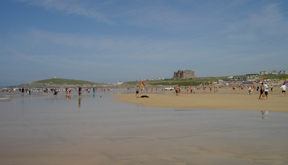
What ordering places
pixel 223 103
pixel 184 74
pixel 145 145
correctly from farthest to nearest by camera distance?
pixel 184 74 → pixel 223 103 → pixel 145 145

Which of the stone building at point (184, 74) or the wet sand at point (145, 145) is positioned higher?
the stone building at point (184, 74)

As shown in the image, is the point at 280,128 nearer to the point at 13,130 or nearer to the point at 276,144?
the point at 276,144

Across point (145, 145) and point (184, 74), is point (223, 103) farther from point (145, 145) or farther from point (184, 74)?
point (184, 74)

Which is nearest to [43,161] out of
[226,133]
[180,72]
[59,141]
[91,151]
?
[91,151]

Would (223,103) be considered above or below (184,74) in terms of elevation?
below

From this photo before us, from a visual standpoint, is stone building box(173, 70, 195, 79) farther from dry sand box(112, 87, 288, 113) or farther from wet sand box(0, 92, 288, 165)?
wet sand box(0, 92, 288, 165)

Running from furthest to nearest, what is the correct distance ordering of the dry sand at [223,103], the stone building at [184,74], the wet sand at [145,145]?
the stone building at [184,74], the dry sand at [223,103], the wet sand at [145,145]

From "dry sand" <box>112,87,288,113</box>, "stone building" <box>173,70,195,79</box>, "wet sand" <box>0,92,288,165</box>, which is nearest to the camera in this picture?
"wet sand" <box>0,92,288,165</box>

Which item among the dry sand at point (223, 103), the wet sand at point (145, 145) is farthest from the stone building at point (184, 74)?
the wet sand at point (145, 145)

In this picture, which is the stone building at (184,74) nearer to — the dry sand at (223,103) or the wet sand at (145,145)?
the dry sand at (223,103)

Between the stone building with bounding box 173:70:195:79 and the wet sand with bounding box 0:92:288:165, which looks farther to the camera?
the stone building with bounding box 173:70:195:79

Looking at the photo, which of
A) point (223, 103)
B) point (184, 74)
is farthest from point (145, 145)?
point (184, 74)

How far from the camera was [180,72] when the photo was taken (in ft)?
558

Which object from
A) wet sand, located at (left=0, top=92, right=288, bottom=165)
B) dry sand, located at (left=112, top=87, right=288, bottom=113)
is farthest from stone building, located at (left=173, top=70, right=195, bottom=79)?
wet sand, located at (left=0, top=92, right=288, bottom=165)
